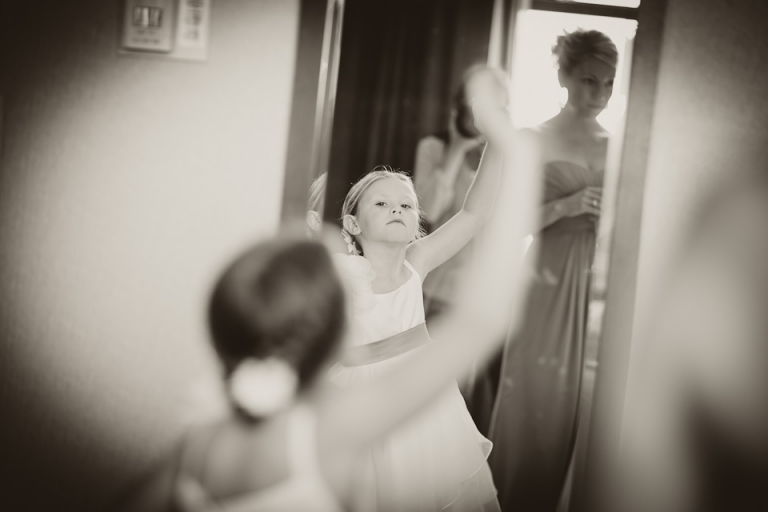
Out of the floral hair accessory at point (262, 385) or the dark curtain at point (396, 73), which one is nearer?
the floral hair accessory at point (262, 385)

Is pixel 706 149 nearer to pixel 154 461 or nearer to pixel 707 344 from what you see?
pixel 707 344

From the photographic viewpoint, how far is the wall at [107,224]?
1.14 m

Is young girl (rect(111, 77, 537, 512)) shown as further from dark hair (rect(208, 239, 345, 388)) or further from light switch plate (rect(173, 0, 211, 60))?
light switch plate (rect(173, 0, 211, 60))

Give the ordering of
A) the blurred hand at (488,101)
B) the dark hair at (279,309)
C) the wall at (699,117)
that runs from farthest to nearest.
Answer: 1. the wall at (699,117)
2. the blurred hand at (488,101)
3. the dark hair at (279,309)

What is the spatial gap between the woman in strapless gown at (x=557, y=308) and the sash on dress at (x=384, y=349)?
0.55 feet

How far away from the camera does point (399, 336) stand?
3.62ft

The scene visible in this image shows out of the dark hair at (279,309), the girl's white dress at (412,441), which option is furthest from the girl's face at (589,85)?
the dark hair at (279,309)

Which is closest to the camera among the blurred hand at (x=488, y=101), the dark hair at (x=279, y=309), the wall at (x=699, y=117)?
the dark hair at (x=279, y=309)

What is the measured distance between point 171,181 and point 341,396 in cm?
63

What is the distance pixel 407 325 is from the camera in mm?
1112

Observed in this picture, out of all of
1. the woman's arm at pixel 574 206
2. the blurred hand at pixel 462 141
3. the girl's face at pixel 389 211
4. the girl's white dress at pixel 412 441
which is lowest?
the girl's white dress at pixel 412 441

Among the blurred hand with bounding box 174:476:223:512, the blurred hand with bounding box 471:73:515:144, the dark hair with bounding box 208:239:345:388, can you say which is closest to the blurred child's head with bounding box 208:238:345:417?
the dark hair with bounding box 208:239:345:388

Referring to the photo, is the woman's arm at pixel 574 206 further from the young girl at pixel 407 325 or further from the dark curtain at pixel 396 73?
the dark curtain at pixel 396 73

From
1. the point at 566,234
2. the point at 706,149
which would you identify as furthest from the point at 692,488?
the point at 706,149
